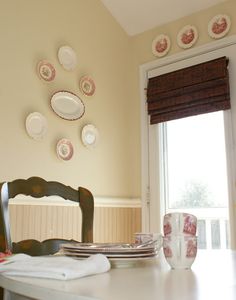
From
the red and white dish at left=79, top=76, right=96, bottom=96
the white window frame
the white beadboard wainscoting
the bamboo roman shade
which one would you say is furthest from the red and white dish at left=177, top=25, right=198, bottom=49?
the white beadboard wainscoting

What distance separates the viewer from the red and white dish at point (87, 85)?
2885 mm

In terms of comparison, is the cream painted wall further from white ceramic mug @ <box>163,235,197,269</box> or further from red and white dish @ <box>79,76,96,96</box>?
white ceramic mug @ <box>163,235,197,269</box>

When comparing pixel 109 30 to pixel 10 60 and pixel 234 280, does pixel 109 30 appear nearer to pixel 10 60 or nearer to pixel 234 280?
pixel 10 60

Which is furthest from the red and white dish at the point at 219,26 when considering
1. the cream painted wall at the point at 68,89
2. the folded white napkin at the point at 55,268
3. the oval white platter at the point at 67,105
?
the folded white napkin at the point at 55,268

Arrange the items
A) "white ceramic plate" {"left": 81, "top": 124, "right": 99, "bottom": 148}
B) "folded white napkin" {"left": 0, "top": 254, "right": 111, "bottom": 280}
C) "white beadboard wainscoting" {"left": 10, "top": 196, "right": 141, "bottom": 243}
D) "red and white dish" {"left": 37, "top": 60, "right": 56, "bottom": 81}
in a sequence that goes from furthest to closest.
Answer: "white ceramic plate" {"left": 81, "top": 124, "right": 99, "bottom": 148} → "red and white dish" {"left": 37, "top": 60, "right": 56, "bottom": 81} → "white beadboard wainscoting" {"left": 10, "top": 196, "right": 141, "bottom": 243} → "folded white napkin" {"left": 0, "top": 254, "right": 111, "bottom": 280}

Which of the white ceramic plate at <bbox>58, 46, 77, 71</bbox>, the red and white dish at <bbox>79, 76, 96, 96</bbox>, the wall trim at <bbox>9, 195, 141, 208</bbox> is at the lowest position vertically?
the wall trim at <bbox>9, 195, 141, 208</bbox>

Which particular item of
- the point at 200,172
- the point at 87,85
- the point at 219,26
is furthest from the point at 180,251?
the point at 219,26

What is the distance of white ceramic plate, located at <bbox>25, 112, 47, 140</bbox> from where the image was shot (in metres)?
2.48

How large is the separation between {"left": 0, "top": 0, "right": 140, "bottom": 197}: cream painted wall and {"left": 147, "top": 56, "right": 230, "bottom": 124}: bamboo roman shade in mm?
335

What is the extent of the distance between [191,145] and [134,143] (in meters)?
0.55

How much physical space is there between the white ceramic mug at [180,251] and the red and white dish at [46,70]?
196cm

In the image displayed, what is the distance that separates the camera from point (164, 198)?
2980 millimetres

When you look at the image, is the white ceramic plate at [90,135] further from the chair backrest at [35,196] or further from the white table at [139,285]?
the white table at [139,285]

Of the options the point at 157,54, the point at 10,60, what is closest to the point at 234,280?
the point at 10,60
